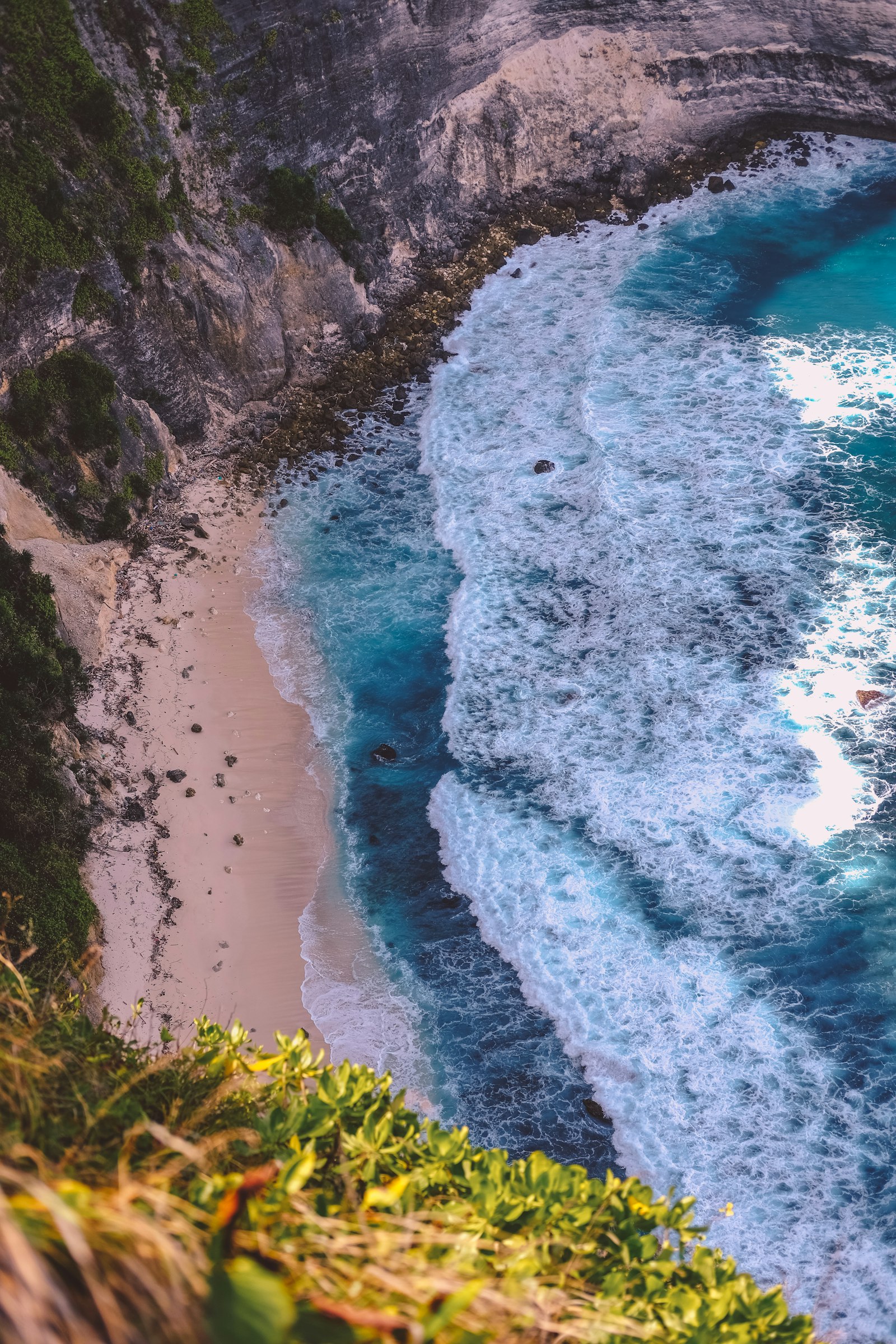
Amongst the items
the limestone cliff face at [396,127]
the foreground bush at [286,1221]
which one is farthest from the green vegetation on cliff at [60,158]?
the foreground bush at [286,1221]

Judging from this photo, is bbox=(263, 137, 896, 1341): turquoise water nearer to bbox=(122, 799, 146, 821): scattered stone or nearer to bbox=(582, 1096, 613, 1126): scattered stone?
bbox=(582, 1096, 613, 1126): scattered stone

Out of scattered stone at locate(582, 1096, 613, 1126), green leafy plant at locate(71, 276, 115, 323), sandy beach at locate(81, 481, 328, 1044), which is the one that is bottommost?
scattered stone at locate(582, 1096, 613, 1126)

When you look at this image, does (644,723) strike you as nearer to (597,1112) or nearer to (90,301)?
(597,1112)

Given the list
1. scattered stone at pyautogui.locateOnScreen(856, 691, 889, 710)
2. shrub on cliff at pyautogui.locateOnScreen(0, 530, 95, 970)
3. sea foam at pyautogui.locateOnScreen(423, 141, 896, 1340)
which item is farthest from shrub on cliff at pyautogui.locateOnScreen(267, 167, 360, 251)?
scattered stone at pyautogui.locateOnScreen(856, 691, 889, 710)

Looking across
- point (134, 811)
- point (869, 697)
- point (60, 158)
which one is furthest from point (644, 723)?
point (60, 158)

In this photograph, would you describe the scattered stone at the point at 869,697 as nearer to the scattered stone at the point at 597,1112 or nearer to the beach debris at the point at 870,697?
the beach debris at the point at 870,697

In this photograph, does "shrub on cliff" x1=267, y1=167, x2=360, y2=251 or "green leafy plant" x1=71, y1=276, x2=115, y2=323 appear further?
"shrub on cliff" x1=267, y1=167, x2=360, y2=251

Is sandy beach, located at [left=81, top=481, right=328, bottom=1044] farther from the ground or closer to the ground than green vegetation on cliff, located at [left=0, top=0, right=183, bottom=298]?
closer to the ground
